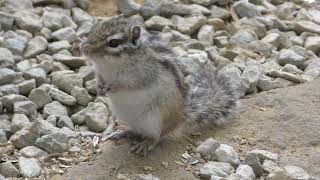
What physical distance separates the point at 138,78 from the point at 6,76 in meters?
1.27

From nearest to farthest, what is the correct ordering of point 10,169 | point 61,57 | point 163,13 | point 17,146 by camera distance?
point 10,169, point 17,146, point 61,57, point 163,13

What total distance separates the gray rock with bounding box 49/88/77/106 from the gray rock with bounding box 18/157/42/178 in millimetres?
791

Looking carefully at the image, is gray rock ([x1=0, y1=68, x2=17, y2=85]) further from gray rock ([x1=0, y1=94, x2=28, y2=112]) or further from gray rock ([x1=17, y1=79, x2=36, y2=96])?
gray rock ([x1=0, y1=94, x2=28, y2=112])

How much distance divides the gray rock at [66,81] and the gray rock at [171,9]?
1.37m

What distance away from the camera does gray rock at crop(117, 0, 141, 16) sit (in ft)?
19.8

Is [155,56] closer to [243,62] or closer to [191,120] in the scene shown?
[191,120]

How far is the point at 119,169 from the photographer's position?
4027mm

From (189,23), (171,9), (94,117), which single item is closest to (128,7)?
(171,9)

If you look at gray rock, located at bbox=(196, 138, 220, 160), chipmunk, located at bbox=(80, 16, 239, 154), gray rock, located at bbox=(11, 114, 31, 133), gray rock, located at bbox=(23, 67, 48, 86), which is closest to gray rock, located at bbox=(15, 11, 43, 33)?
gray rock, located at bbox=(23, 67, 48, 86)

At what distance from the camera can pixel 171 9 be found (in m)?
6.06

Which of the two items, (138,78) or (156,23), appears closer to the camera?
(138,78)

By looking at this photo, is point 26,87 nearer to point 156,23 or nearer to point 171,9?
point 156,23

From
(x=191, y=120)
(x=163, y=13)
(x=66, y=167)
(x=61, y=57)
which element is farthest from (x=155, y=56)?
(x=163, y=13)

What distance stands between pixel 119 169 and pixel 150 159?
0.24 meters
